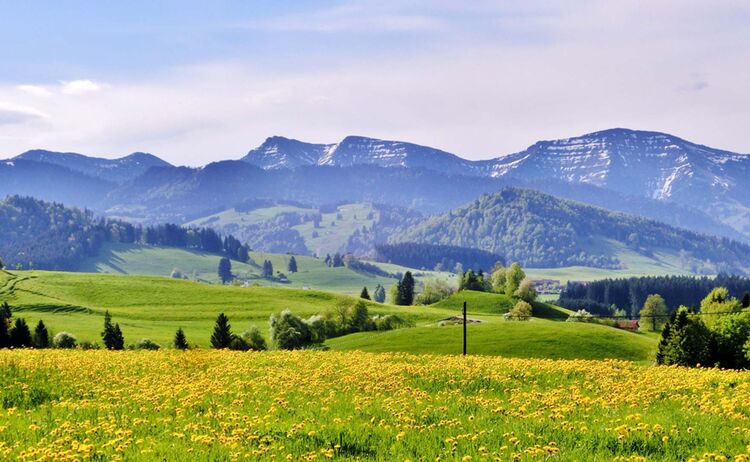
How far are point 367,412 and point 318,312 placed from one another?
155 meters

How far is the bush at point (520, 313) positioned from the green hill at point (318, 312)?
463 cm

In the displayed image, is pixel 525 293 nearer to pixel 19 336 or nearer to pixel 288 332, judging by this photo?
pixel 288 332

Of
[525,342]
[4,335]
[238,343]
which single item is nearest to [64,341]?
[4,335]

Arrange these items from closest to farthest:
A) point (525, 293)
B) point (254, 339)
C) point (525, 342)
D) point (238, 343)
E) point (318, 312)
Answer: point (525, 342) → point (238, 343) → point (254, 339) → point (318, 312) → point (525, 293)

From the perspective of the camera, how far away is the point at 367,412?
18984mm

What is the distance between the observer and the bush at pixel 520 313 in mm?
170625

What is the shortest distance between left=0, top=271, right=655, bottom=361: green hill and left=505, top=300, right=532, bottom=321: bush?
4628 mm

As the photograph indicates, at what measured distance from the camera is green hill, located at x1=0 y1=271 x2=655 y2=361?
334ft

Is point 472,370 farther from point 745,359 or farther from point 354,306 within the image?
point 354,306

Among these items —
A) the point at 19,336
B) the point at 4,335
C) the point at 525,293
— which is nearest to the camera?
the point at 4,335

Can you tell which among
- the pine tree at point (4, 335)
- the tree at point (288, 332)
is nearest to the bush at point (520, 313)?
the tree at point (288, 332)

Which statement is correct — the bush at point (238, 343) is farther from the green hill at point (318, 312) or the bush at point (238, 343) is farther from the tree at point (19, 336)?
the tree at point (19, 336)

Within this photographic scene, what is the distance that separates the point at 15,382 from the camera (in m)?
23.8

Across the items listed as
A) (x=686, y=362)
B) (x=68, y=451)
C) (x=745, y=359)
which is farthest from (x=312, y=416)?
(x=745, y=359)
